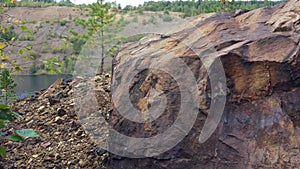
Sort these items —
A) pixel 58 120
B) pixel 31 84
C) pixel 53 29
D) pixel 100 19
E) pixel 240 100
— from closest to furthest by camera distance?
1. pixel 240 100
2. pixel 58 120
3. pixel 31 84
4. pixel 100 19
5. pixel 53 29

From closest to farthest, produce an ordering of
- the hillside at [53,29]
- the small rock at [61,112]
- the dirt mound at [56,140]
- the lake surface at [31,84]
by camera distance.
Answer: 1. the hillside at [53,29]
2. the dirt mound at [56,140]
3. the small rock at [61,112]
4. the lake surface at [31,84]

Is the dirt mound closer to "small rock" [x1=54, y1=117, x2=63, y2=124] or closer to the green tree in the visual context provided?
"small rock" [x1=54, y1=117, x2=63, y2=124]

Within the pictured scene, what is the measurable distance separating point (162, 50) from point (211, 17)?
0.77 metres

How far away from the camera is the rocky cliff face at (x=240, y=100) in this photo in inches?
125

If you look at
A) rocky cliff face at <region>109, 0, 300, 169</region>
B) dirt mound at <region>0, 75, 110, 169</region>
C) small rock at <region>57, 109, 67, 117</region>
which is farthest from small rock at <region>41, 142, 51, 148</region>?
rocky cliff face at <region>109, 0, 300, 169</region>

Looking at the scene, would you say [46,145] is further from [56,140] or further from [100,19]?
[100,19]

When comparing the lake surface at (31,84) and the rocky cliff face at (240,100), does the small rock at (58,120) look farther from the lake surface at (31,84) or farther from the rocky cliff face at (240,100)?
the lake surface at (31,84)

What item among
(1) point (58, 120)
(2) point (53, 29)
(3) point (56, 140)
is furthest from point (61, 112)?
(2) point (53, 29)

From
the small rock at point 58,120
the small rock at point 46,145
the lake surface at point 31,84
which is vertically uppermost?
the small rock at point 58,120

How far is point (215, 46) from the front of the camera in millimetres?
3555

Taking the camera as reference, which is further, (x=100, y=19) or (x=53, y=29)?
(x=53, y=29)

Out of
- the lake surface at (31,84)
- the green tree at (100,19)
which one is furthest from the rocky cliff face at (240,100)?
the green tree at (100,19)

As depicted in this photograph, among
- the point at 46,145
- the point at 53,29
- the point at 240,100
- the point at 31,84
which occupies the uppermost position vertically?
the point at 240,100

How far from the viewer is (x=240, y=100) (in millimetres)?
3311
